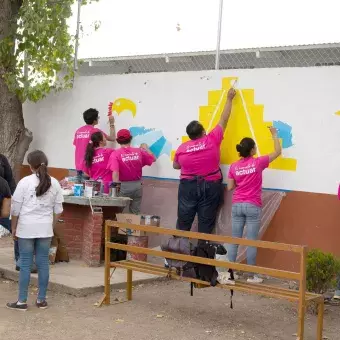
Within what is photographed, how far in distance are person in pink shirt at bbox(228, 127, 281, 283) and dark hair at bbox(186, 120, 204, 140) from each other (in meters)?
0.64

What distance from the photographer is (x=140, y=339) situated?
5.85 m

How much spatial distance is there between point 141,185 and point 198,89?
64.1 inches

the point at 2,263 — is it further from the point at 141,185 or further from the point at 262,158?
the point at 262,158

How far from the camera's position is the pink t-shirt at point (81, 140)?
10203 millimetres

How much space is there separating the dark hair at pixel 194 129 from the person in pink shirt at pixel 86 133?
1893mm

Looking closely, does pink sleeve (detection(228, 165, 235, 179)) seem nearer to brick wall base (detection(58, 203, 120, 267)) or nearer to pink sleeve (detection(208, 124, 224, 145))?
pink sleeve (detection(208, 124, 224, 145))

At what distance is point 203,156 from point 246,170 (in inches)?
28.0

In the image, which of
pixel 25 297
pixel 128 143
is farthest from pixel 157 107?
pixel 25 297

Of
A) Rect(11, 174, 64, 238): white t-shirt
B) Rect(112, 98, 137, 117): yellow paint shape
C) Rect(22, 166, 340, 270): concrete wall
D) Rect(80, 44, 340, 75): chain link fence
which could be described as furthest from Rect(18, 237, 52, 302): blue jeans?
Rect(80, 44, 340, 75): chain link fence

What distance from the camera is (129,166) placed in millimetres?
9438

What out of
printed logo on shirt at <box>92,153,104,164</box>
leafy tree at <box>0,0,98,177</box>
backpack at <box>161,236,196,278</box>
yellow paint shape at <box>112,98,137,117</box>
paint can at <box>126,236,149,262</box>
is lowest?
paint can at <box>126,236,149,262</box>

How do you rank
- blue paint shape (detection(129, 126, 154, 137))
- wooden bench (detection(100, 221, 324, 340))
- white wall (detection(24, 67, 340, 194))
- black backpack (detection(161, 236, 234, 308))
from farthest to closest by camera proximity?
blue paint shape (detection(129, 126, 154, 137)) < white wall (detection(24, 67, 340, 194)) < black backpack (detection(161, 236, 234, 308)) < wooden bench (detection(100, 221, 324, 340))

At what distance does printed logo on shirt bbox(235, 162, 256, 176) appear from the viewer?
27.0 ft

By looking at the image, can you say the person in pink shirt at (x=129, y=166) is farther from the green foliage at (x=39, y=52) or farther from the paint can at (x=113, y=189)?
the green foliage at (x=39, y=52)
